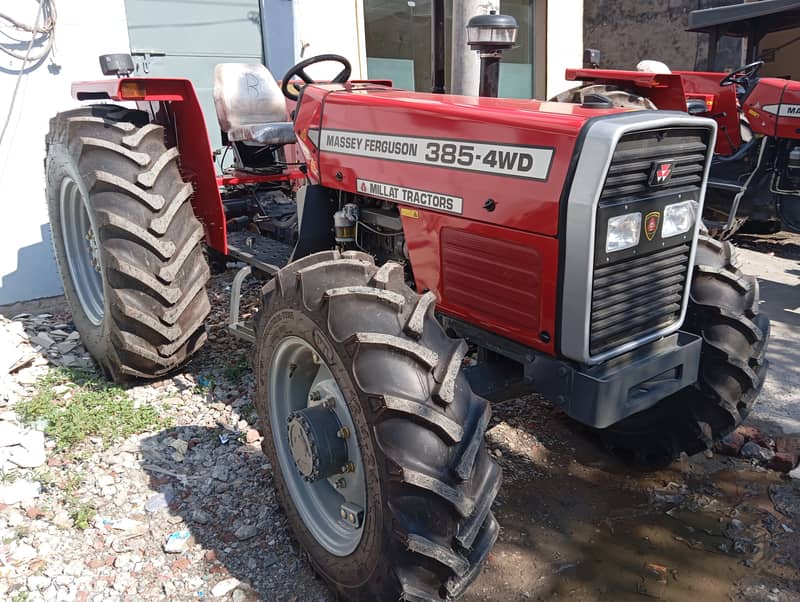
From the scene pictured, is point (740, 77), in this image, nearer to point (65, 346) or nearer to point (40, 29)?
point (40, 29)

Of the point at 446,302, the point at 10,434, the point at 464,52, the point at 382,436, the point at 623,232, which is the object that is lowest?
the point at 10,434

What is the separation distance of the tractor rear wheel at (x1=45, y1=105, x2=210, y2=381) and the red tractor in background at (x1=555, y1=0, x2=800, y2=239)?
11.3 ft

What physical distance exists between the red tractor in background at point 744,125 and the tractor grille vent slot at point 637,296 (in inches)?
135

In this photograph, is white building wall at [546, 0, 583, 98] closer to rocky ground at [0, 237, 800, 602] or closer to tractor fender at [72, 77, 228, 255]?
tractor fender at [72, 77, 228, 255]

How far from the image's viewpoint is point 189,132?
3.85 m

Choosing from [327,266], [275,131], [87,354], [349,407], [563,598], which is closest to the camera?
[349,407]

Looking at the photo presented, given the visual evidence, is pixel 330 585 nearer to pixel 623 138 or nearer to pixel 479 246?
pixel 479 246

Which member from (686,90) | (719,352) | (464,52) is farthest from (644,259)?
(686,90)

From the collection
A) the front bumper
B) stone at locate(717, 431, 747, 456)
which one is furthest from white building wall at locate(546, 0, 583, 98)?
the front bumper

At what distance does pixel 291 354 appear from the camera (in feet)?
7.91

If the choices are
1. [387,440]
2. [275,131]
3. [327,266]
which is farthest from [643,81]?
[387,440]

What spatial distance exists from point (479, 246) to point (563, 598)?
125cm

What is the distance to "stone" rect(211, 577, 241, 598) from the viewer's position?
2.32 meters

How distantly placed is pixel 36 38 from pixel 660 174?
4443 mm
